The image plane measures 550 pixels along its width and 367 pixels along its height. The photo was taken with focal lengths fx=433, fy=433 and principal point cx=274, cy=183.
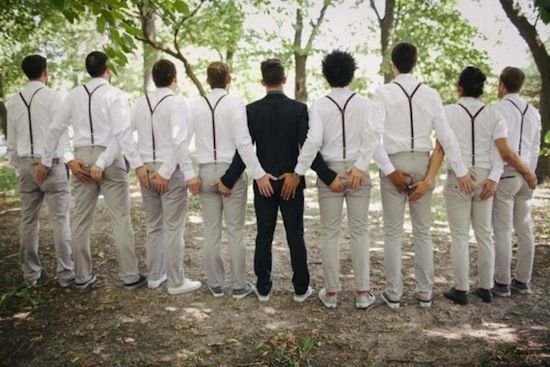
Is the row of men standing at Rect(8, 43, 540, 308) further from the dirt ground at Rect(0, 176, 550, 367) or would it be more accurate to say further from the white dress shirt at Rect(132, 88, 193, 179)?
the dirt ground at Rect(0, 176, 550, 367)

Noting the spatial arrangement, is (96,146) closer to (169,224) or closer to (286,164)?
(169,224)

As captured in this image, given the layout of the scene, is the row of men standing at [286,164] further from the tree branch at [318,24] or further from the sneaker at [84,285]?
the tree branch at [318,24]

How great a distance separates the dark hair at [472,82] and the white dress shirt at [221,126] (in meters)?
2.37

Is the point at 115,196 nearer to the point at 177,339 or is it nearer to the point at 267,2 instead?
the point at 177,339

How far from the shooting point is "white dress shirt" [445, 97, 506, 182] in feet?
15.1

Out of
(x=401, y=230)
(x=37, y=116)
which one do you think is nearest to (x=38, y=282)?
(x=37, y=116)

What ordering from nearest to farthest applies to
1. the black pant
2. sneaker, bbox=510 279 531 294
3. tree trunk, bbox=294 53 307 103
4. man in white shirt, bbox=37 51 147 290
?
the black pant < man in white shirt, bbox=37 51 147 290 < sneaker, bbox=510 279 531 294 < tree trunk, bbox=294 53 307 103

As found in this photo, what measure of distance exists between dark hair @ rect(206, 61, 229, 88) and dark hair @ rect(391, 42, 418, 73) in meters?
1.82

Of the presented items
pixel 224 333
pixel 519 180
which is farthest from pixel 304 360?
pixel 519 180

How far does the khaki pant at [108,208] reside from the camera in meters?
5.01

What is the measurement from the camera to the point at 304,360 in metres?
3.71

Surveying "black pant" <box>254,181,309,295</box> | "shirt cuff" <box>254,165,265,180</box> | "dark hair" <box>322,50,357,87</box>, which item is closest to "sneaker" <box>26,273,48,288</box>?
"black pant" <box>254,181,309,295</box>

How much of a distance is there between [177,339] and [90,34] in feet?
124

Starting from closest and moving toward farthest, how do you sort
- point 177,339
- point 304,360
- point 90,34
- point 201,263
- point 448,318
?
point 304,360 < point 177,339 < point 448,318 < point 201,263 < point 90,34
